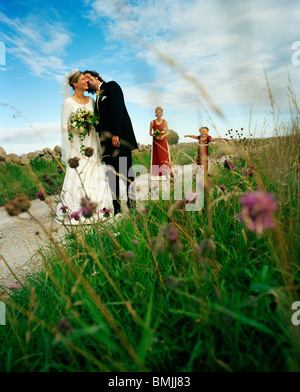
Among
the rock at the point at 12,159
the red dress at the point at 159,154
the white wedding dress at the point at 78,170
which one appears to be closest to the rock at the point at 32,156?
the rock at the point at 12,159

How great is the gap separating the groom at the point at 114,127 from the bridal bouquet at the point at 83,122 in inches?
5.6

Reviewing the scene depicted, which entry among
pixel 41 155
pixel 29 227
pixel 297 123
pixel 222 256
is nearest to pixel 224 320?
pixel 222 256

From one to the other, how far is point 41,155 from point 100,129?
626 cm

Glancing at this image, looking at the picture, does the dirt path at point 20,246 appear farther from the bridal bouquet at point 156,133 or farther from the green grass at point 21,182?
the bridal bouquet at point 156,133

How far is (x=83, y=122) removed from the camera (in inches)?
164

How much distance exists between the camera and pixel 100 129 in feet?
14.3

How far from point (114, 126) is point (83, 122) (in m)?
0.61

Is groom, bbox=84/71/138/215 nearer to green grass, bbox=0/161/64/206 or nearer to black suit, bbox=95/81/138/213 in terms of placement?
black suit, bbox=95/81/138/213

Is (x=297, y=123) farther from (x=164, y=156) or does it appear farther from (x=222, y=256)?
(x=164, y=156)

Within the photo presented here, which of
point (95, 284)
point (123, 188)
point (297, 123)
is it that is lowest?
point (95, 284)

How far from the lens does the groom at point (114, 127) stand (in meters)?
4.00

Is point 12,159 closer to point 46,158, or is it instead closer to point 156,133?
point 46,158
